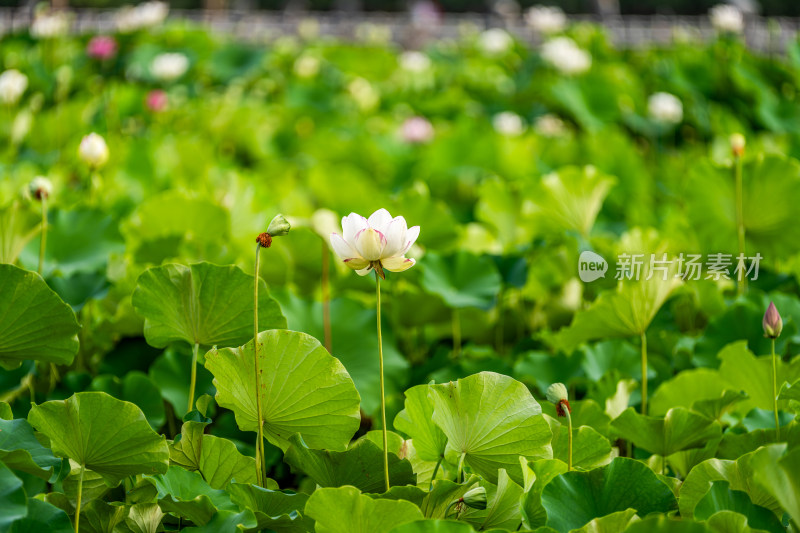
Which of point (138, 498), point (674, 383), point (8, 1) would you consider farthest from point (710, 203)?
point (8, 1)

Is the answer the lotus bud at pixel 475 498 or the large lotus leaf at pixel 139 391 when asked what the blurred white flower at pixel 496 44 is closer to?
the large lotus leaf at pixel 139 391

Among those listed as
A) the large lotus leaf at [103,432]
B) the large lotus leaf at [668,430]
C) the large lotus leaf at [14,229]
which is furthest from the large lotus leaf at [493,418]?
the large lotus leaf at [14,229]

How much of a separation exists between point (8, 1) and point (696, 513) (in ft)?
59.1

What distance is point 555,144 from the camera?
82.3 inches

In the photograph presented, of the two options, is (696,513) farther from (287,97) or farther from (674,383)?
(287,97)

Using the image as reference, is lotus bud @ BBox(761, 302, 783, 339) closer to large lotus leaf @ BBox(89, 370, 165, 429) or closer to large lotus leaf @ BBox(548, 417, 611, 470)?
large lotus leaf @ BBox(548, 417, 611, 470)

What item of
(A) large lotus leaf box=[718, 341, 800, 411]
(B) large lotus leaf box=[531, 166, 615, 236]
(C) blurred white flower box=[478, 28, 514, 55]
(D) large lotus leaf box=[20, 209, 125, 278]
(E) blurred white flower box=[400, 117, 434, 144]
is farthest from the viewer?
(C) blurred white flower box=[478, 28, 514, 55]

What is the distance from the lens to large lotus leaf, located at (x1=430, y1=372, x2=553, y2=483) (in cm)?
74

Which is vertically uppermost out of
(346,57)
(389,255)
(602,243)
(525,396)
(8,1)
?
(389,255)

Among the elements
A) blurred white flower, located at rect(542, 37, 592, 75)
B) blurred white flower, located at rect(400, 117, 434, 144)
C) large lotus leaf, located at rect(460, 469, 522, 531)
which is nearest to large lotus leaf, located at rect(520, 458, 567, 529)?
large lotus leaf, located at rect(460, 469, 522, 531)

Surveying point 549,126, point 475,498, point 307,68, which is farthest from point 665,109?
point 475,498

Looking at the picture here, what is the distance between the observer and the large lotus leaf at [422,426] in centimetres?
78

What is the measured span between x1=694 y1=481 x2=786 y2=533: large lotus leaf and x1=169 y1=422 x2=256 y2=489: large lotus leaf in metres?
0.38

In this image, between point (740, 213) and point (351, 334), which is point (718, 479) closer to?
point (351, 334)
